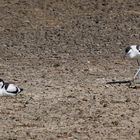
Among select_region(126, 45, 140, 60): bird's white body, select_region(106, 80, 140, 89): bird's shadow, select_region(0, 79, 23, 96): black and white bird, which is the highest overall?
select_region(126, 45, 140, 60): bird's white body

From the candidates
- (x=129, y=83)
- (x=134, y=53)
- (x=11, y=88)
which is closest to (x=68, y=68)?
(x=134, y=53)

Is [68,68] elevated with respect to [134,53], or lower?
elevated

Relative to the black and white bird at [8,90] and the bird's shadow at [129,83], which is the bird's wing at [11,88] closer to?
the black and white bird at [8,90]

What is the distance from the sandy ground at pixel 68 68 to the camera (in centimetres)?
1133

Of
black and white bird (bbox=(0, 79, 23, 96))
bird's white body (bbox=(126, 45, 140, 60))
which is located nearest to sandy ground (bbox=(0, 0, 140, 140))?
black and white bird (bbox=(0, 79, 23, 96))

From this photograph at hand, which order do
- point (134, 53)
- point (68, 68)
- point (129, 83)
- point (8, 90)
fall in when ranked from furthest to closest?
point (68, 68) < point (134, 53) < point (129, 83) < point (8, 90)

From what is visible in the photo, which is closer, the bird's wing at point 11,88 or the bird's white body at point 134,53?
the bird's wing at point 11,88

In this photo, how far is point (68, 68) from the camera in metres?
16.2

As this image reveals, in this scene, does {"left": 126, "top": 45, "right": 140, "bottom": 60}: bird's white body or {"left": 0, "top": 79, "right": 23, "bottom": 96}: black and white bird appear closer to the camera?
{"left": 0, "top": 79, "right": 23, "bottom": 96}: black and white bird

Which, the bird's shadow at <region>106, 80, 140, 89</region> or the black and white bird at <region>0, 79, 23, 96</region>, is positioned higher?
the bird's shadow at <region>106, 80, 140, 89</region>

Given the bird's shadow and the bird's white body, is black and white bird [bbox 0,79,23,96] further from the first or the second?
the bird's white body

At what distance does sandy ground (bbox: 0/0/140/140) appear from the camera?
37.2ft

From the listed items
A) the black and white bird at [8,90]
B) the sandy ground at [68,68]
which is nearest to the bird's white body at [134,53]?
the sandy ground at [68,68]

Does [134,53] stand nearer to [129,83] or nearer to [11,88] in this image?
[129,83]
